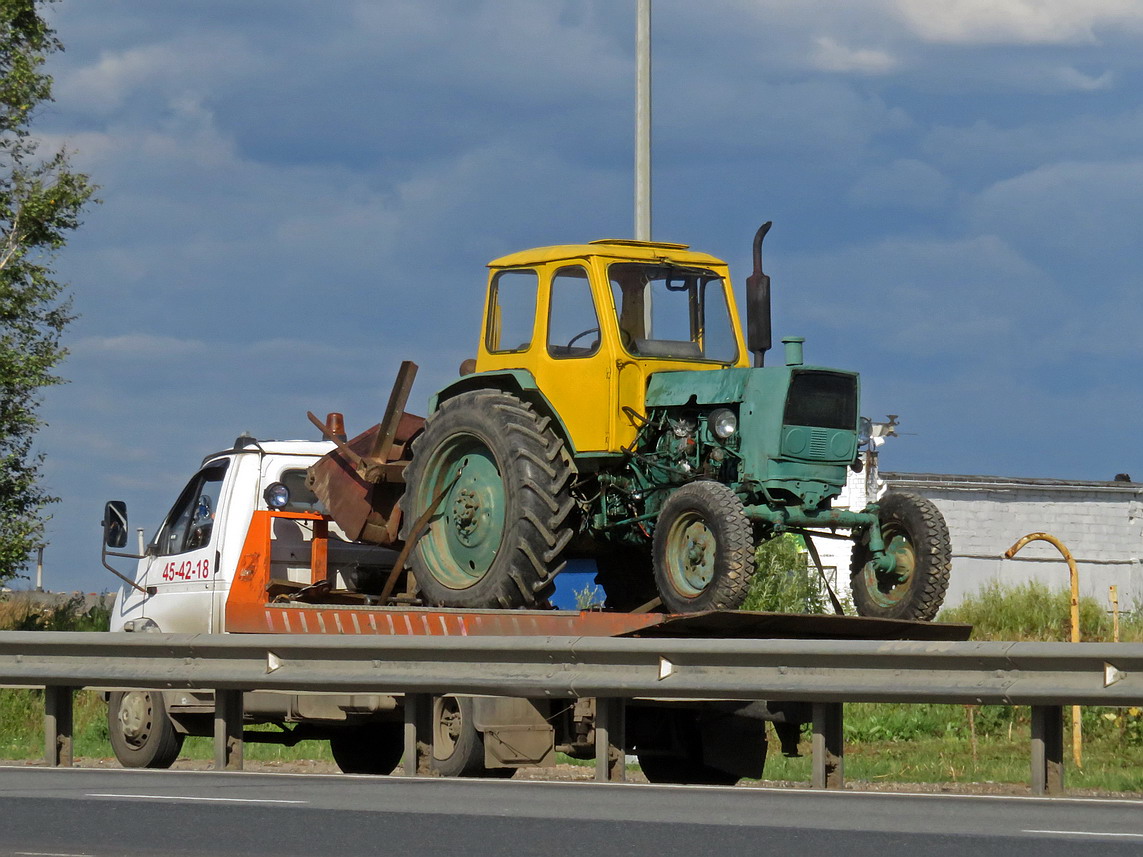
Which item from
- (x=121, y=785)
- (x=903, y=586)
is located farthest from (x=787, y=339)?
(x=121, y=785)

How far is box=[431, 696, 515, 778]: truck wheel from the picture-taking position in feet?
35.9

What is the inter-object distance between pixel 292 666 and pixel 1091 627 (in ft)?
64.7

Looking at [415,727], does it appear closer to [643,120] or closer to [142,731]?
[142,731]

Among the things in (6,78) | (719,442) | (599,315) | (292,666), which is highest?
(6,78)

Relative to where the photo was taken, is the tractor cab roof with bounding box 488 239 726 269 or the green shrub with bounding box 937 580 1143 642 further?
the green shrub with bounding box 937 580 1143 642

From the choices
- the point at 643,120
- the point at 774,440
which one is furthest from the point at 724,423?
the point at 643,120

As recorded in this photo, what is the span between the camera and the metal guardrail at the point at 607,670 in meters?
9.29

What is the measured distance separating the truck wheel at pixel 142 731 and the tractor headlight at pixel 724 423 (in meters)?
4.63

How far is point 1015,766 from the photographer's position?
Result: 1496 cm

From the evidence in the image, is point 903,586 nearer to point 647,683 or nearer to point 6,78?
point 647,683

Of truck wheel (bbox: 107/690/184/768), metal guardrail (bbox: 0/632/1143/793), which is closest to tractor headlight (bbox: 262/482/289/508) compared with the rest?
truck wheel (bbox: 107/690/184/768)

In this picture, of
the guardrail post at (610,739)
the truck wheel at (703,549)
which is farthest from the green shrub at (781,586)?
the guardrail post at (610,739)

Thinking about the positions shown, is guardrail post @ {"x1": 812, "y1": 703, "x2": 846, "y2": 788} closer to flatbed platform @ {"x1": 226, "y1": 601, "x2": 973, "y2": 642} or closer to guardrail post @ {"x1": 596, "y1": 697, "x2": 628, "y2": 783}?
flatbed platform @ {"x1": 226, "y1": 601, "x2": 973, "y2": 642}

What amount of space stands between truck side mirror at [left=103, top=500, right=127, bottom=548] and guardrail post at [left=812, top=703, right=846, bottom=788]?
18.7 feet
